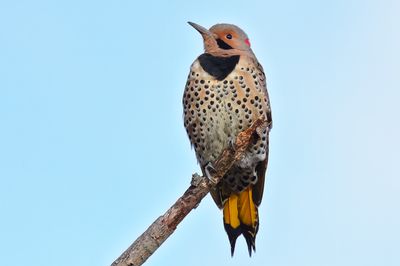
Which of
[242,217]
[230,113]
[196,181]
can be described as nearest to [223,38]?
[230,113]

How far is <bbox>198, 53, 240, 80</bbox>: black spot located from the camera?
7406 mm

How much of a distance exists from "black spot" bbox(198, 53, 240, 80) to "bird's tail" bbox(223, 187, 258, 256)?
125cm

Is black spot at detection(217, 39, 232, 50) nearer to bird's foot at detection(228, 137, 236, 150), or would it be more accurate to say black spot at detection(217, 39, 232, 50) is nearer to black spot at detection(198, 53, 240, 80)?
black spot at detection(198, 53, 240, 80)

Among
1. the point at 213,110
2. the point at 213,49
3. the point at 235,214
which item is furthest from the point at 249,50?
the point at 235,214

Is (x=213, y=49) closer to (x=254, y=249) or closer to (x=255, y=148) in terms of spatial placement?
(x=255, y=148)

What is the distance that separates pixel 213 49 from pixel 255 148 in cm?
112

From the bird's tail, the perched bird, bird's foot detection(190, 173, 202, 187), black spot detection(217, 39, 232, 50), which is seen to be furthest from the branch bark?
black spot detection(217, 39, 232, 50)

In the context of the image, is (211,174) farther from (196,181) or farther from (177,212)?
(177,212)

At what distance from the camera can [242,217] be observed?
25.5 ft

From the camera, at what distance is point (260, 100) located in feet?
24.5

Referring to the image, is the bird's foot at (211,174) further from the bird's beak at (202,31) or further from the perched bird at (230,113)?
the bird's beak at (202,31)

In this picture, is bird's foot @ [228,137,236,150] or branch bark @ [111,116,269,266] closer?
branch bark @ [111,116,269,266]

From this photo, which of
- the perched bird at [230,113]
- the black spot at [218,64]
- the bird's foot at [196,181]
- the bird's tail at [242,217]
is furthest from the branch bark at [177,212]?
the bird's tail at [242,217]

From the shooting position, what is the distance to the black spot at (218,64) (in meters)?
7.41
